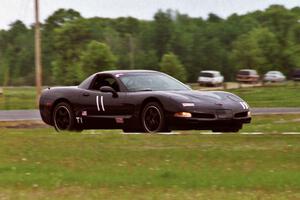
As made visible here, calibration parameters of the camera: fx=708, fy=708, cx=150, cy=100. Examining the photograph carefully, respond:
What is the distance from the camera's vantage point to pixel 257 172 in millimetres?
8133

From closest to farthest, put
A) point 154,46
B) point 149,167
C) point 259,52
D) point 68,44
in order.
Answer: point 149,167 < point 259,52 < point 68,44 < point 154,46

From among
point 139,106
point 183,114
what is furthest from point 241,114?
point 139,106

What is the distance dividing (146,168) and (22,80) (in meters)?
129

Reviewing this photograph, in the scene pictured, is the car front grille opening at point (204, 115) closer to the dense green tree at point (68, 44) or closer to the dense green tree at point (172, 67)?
the dense green tree at point (172, 67)

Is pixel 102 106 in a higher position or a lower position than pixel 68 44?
lower

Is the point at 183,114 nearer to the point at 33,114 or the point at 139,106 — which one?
the point at 139,106

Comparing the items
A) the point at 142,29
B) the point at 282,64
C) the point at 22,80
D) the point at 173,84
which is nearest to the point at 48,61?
the point at 22,80

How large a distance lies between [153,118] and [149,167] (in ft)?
13.7

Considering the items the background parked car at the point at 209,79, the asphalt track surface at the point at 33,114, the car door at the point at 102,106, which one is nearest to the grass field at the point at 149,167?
the car door at the point at 102,106

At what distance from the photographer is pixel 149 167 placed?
8539mm

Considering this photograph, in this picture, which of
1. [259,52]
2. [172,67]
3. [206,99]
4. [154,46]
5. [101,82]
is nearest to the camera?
[206,99]

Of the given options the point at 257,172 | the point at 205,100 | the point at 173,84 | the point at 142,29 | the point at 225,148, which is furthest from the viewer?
the point at 142,29

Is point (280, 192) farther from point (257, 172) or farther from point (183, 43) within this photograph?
point (183, 43)

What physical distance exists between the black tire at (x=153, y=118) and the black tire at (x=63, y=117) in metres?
1.86
